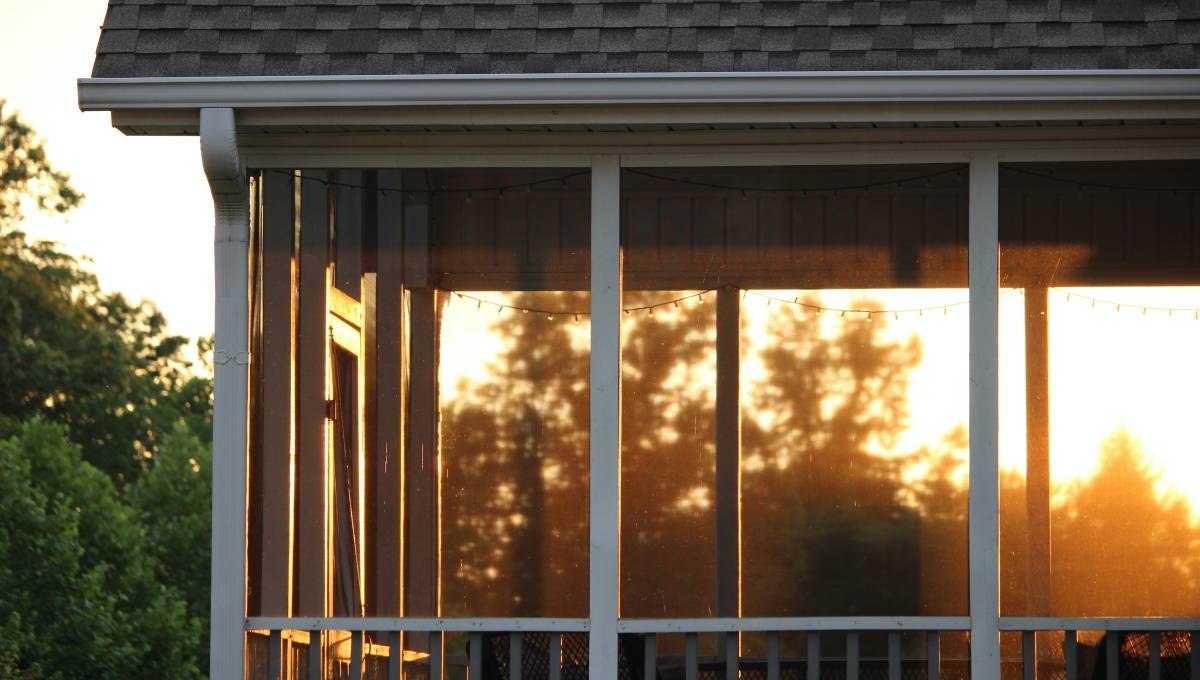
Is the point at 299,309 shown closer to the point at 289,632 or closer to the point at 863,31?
the point at 289,632

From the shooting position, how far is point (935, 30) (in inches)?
171

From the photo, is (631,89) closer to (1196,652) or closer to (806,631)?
(806,631)

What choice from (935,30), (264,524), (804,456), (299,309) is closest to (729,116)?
(935,30)

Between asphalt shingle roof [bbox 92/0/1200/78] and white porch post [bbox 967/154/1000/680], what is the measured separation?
1.32 feet

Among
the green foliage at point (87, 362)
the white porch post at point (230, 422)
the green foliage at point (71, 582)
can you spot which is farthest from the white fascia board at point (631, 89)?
the green foliage at point (87, 362)

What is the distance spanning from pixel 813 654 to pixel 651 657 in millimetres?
476

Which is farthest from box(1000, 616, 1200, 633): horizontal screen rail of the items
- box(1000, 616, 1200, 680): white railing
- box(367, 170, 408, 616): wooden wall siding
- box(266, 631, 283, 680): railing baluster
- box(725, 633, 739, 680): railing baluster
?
box(266, 631, 283, 680): railing baluster

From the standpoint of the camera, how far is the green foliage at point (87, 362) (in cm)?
2352

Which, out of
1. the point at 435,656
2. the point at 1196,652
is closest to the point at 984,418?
the point at 1196,652

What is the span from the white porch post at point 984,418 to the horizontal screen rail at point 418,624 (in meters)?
1.16

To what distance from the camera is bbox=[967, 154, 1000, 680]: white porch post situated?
4.43 m

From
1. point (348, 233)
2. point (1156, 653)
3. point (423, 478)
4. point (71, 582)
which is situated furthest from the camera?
point (71, 582)

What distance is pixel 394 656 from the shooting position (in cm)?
449

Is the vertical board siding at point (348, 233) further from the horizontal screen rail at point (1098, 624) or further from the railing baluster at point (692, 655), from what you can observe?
the horizontal screen rail at point (1098, 624)
